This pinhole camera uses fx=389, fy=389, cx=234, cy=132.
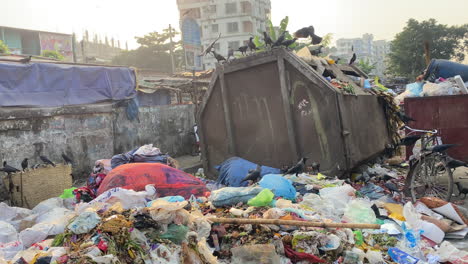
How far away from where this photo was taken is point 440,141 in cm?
498

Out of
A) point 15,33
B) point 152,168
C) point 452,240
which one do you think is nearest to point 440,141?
point 452,240

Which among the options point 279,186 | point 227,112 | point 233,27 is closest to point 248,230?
point 279,186

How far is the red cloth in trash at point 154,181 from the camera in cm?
456

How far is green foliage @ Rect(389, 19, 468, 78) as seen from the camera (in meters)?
28.1

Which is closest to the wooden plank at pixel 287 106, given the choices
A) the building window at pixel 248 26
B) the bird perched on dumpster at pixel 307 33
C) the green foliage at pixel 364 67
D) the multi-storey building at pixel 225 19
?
the bird perched on dumpster at pixel 307 33

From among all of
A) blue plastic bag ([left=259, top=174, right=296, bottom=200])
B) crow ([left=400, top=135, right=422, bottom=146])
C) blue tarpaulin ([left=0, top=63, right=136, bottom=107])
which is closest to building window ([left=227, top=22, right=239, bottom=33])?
blue tarpaulin ([left=0, top=63, right=136, bottom=107])

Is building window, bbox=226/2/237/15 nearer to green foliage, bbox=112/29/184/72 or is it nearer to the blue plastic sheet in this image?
green foliage, bbox=112/29/184/72

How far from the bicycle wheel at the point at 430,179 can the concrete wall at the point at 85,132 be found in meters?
6.20

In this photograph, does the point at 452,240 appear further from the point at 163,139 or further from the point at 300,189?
the point at 163,139

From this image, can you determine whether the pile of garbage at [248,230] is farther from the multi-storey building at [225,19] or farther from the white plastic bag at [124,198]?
the multi-storey building at [225,19]

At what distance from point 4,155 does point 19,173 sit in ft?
4.63

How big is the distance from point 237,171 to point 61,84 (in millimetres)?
4744

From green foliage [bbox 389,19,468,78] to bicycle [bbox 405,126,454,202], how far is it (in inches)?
1000

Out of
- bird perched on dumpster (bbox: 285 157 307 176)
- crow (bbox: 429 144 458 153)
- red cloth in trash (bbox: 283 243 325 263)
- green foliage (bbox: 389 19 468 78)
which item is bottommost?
red cloth in trash (bbox: 283 243 325 263)
